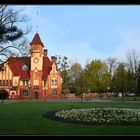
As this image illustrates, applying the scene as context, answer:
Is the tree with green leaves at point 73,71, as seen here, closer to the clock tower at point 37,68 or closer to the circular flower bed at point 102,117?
the clock tower at point 37,68

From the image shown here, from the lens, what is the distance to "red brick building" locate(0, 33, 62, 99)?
244 ft

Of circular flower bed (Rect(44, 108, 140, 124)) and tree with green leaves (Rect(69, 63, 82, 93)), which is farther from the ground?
tree with green leaves (Rect(69, 63, 82, 93))

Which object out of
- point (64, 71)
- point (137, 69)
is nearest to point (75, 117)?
point (137, 69)

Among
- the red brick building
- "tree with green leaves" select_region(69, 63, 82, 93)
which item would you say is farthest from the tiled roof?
"tree with green leaves" select_region(69, 63, 82, 93)

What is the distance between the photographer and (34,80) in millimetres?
75688

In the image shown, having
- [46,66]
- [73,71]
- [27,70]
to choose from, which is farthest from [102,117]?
[73,71]

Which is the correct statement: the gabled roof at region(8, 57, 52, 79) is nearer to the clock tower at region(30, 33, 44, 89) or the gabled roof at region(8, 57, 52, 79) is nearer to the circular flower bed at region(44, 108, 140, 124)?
the clock tower at region(30, 33, 44, 89)

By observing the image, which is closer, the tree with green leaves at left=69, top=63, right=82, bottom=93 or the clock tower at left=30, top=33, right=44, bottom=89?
the clock tower at left=30, top=33, right=44, bottom=89

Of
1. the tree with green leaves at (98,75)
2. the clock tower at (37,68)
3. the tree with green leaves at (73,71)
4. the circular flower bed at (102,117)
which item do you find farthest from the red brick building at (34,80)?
the circular flower bed at (102,117)

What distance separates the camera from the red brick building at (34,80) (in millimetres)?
74312

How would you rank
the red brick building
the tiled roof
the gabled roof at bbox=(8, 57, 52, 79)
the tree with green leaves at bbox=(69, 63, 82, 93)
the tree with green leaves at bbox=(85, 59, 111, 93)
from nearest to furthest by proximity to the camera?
the tree with green leaves at bbox=(85, 59, 111, 93) < the red brick building < the tiled roof < the gabled roof at bbox=(8, 57, 52, 79) < the tree with green leaves at bbox=(69, 63, 82, 93)

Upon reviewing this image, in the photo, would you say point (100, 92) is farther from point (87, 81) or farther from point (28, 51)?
point (28, 51)

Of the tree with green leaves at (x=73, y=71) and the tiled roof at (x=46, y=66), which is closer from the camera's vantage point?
the tiled roof at (x=46, y=66)
